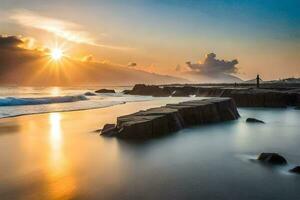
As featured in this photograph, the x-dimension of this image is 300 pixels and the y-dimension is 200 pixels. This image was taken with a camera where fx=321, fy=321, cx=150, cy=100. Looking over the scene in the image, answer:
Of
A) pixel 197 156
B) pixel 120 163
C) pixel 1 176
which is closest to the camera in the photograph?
pixel 1 176

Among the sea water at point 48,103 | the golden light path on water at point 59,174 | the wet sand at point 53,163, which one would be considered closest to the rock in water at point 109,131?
the wet sand at point 53,163

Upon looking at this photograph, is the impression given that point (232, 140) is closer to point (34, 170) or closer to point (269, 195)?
point (269, 195)

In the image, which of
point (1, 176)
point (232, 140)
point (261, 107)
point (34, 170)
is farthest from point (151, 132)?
point (261, 107)

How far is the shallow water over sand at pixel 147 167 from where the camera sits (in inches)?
200

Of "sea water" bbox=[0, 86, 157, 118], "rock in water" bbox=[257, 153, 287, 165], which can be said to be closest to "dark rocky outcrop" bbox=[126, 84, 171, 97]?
"sea water" bbox=[0, 86, 157, 118]

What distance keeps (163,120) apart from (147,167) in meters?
4.15

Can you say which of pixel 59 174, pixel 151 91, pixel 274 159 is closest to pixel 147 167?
pixel 59 174

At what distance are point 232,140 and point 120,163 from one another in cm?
428

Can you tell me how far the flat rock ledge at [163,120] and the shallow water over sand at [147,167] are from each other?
1.44ft

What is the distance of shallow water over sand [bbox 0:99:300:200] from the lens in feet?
16.7

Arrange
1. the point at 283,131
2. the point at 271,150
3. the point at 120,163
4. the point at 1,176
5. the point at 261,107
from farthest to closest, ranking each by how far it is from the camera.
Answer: the point at 261,107 < the point at 283,131 < the point at 271,150 < the point at 120,163 < the point at 1,176

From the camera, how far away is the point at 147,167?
6.58 meters

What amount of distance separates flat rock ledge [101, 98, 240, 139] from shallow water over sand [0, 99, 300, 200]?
440mm

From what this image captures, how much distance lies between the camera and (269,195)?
196 inches
